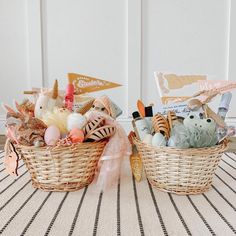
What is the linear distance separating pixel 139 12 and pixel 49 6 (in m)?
0.67

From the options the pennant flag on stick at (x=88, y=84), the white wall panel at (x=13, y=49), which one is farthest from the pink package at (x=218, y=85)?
the white wall panel at (x=13, y=49)

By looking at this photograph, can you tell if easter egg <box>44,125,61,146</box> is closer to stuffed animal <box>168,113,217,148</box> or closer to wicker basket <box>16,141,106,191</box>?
wicker basket <box>16,141,106,191</box>

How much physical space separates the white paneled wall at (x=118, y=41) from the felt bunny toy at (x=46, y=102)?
5.45ft

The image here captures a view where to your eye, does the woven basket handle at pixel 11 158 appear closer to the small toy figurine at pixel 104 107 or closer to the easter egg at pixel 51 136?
the easter egg at pixel 51 136

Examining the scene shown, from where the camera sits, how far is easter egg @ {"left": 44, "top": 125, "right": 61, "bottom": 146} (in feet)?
2.09

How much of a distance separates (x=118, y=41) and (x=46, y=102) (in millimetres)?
1747

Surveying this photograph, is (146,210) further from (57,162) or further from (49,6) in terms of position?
(49,6)

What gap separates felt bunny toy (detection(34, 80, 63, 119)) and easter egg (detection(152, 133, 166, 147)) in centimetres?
24

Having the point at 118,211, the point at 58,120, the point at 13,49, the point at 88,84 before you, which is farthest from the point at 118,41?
the point at 118,211

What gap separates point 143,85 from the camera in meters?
2.42

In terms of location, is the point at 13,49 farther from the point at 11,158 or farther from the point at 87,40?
the point at 11,158

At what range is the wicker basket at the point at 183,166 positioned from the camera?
0.63 meters

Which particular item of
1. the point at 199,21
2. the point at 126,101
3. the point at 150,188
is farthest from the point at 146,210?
the point at 199,21

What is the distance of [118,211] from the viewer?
57 cm
